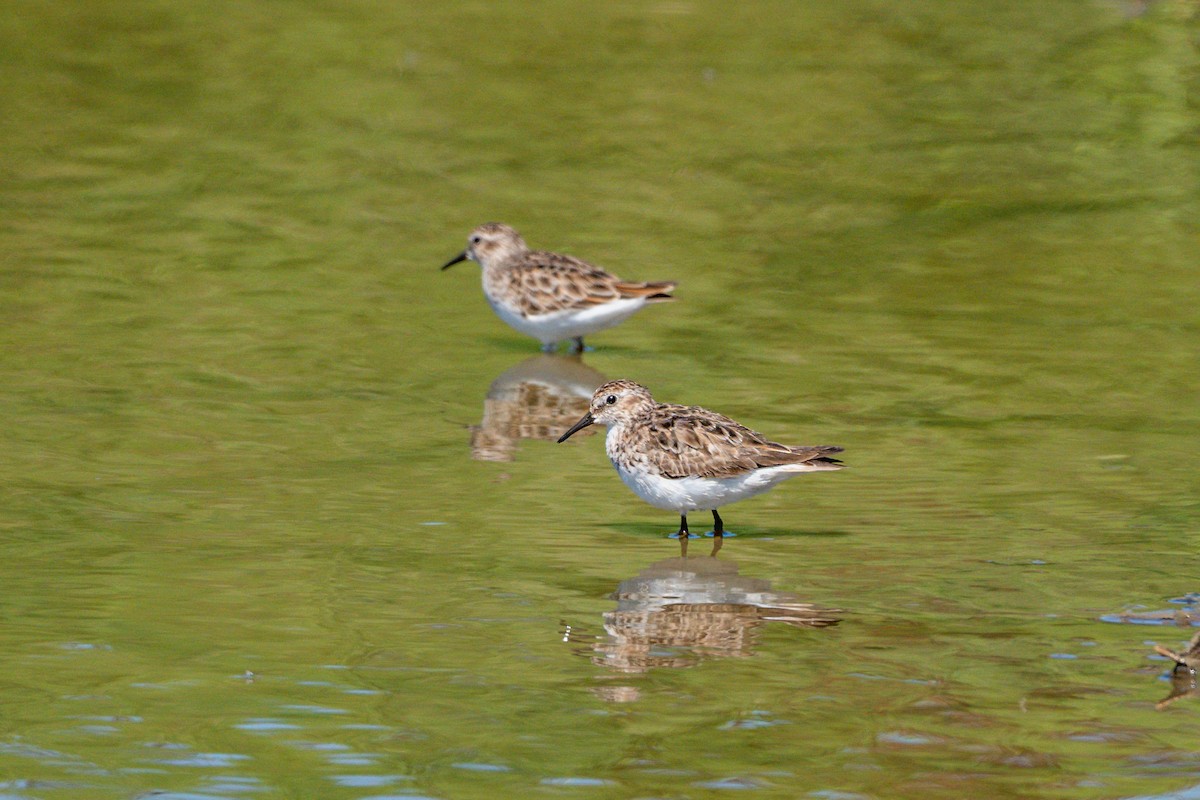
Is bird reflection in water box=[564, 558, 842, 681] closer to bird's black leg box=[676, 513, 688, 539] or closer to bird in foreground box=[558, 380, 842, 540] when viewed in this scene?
bird in foreground box=[558, 380, 842, 540]

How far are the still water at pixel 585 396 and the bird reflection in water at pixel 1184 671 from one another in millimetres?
45

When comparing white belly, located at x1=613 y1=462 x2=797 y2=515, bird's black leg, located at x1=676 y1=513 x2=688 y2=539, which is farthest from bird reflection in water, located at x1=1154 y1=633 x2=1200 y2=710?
bird's black leg, located at x1=676 y1=513 x2=688 y2=539

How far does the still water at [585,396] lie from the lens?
29.2 ft

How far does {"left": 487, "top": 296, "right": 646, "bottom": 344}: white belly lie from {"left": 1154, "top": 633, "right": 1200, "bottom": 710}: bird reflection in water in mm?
8557

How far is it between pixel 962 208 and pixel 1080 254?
2090 millimetres

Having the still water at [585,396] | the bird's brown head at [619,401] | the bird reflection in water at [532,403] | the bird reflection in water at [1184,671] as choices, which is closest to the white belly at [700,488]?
the still water at [585,396]

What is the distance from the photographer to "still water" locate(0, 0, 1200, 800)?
8.89 metres

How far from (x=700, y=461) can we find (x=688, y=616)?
1533 mm

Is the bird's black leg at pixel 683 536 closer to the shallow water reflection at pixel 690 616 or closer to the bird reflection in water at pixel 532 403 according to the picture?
the shallow water reflection at pixel 690 616

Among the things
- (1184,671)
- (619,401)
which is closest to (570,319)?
(619,401)

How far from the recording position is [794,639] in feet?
32.8

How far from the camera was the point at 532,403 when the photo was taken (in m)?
15.9

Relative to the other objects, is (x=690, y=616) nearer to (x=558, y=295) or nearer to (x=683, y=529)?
(x=683, y=529)

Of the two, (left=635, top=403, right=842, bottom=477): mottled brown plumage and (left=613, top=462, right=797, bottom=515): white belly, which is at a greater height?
(left=635, top=403, right=842, bottom=477): mottled brown plumage
